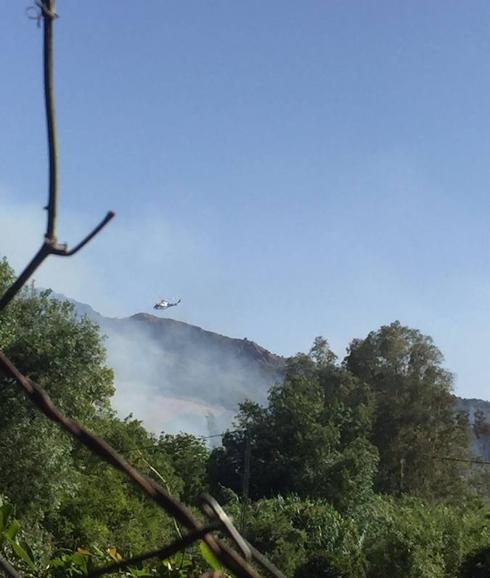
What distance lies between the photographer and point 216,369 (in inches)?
5404

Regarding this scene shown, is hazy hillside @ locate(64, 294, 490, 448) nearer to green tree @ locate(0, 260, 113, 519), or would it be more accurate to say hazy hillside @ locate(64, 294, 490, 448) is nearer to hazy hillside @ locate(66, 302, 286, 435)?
hazy hillside @ locate(66, 302, 286, 435)

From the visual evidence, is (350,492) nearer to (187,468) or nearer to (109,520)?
(187,468)

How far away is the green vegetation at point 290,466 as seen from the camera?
15.3 meters

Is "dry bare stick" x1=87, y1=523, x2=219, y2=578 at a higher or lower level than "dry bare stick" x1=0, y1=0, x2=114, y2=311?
lower

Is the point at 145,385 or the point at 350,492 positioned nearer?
the point at 350,492

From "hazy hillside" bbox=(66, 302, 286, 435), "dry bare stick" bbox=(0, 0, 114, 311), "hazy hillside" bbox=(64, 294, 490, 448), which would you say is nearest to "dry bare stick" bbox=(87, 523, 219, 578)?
"dry bare stick" bbox=(0, 0, 114, 311)

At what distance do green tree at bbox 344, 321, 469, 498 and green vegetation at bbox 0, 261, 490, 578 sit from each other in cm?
5

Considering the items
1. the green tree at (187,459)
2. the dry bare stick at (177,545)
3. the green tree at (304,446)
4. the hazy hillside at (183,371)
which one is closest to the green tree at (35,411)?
the green tree at (304,446)

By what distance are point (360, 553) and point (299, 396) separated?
966 centimetres

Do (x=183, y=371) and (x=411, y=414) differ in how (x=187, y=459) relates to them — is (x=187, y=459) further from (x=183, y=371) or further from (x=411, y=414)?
(x=183, y=371)

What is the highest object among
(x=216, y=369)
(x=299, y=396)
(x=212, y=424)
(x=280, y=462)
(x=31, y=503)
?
(x=216, y=369)

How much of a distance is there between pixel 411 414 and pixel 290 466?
20.7 feet

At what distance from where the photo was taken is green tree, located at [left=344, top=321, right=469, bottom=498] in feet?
112

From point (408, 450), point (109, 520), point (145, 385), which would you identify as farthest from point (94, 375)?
point (145, 385)
